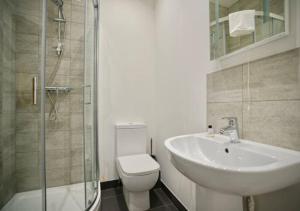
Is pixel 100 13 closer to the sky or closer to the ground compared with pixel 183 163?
closer to the sky

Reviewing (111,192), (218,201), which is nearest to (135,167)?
(111,192)

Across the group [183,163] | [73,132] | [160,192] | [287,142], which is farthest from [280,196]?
[73,132]

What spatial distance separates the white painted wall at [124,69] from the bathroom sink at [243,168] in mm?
1232

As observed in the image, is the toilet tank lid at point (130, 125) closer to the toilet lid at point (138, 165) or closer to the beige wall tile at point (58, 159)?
the toilet lid at point (138, 165)

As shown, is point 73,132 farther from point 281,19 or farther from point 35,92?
point 281,19

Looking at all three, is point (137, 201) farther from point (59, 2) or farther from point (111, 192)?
point (59, 2)

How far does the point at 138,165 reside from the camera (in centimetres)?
149

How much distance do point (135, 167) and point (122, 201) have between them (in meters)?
0.53

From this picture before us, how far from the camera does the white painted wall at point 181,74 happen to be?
4.10 ft

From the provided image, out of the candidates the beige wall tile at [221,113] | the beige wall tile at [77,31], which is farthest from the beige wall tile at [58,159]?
the beige wall tile at [221,113]

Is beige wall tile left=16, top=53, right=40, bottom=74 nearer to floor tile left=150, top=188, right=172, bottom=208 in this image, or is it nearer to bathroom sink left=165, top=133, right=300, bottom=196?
bathroom sink left=165, top=133, right=300, bottom=196

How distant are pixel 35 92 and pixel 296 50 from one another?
184cm

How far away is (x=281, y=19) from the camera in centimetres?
71

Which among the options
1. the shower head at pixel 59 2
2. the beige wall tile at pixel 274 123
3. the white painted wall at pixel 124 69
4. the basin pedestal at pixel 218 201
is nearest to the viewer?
the beige wall tile at pixel 274 123
